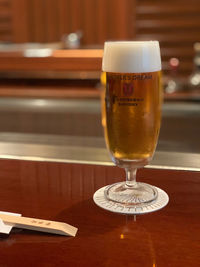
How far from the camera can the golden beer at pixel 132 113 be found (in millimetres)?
624

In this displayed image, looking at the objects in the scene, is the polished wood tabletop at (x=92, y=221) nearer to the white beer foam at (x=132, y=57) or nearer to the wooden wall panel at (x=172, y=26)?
the white beer foam at (x=132, y=57)

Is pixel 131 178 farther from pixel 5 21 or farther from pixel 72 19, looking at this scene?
pixel 5 21

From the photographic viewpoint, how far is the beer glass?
2.04ft

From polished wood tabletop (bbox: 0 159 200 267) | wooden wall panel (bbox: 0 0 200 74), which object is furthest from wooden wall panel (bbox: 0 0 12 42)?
polished wood tabletop (bbox: 0 159 200 267)

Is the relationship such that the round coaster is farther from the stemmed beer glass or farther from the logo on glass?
the logo on glass

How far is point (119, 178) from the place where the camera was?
0.74m

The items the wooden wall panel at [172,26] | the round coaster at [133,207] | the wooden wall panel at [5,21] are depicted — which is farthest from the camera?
the wooden wall panel at [5,21]

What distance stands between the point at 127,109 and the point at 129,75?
5 cm

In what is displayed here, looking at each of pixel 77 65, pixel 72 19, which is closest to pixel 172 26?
pixel 72 19

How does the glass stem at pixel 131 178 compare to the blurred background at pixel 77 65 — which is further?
the blurred background at pixel 77 65

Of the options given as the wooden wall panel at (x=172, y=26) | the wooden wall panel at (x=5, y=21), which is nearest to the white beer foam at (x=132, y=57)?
the wooden wall panel at (x=172, y=26)

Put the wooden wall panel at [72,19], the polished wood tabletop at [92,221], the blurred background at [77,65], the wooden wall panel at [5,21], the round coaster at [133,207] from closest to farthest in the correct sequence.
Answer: the polished wood tabletop at [92,221]
the round coaster at [133,207]
the blurred background at [77,65]
the wooden wall panel at [72,19]
the wooden wall panel at [5,21]

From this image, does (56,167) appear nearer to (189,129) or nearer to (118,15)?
(189,129)

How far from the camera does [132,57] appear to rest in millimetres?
623
